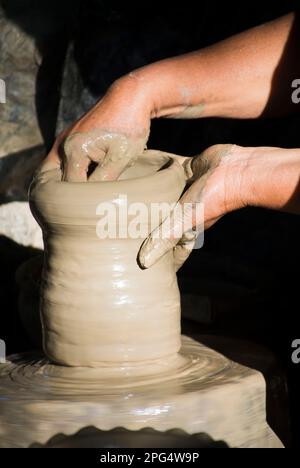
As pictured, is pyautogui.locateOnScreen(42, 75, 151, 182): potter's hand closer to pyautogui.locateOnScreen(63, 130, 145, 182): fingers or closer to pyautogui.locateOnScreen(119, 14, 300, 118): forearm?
A: pyautogui.locateOnScreen(63, 130, 145, 182): fingers

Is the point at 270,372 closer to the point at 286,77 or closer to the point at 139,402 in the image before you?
the point at 139,402

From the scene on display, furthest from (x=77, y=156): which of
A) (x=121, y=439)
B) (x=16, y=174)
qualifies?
(x=16, y=174)

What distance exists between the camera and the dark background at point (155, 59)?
159 inches

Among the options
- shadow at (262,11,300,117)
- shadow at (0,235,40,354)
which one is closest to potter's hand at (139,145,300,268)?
shadow at (262,11,300,117)

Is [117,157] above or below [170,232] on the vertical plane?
above

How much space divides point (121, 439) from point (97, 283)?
42 centimetres

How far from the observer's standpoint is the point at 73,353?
2.64m

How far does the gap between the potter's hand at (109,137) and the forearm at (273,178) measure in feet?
1.15

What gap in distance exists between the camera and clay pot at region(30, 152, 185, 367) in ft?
8.46

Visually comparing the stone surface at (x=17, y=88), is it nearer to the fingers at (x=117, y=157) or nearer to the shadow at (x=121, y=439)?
the fingers at (x=117, y=157)

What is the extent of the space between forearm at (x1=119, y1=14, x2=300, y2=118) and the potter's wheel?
0.93 meters

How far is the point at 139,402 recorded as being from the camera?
8.04 feet

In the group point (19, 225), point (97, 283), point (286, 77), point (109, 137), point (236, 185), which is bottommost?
point (19, 225)
